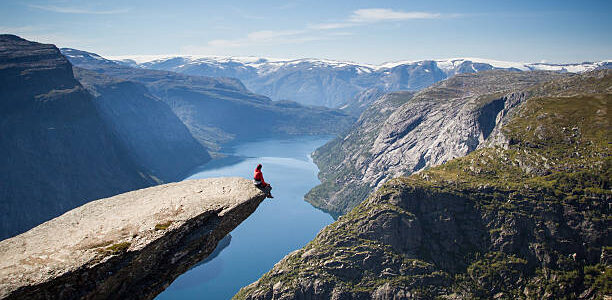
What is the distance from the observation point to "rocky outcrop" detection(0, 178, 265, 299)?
50.4 feet

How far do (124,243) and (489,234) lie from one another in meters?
108

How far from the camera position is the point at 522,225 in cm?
10062

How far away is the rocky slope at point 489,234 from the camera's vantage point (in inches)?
3627

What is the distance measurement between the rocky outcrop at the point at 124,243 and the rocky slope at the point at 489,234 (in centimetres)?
8200

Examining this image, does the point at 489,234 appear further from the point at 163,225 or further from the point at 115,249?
the point at 115,249

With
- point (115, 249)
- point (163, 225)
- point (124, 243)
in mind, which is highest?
point (163, 225)

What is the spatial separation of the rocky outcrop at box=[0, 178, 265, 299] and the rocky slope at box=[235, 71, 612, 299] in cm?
8200

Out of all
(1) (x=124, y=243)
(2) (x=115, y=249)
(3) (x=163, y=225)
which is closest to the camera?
(2) (x=115, y=249)

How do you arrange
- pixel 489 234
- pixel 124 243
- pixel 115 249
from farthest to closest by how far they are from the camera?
pixel 489 234
pixel 124 243
pixel 115 249

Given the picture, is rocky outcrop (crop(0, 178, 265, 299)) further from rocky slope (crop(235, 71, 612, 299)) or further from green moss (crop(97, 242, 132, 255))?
rocky slope (crop(235, 71, 612, 299))

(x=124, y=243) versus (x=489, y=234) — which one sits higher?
(x=124, y=243)

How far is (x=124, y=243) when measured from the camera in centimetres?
1738

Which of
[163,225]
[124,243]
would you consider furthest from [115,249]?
[163,225]

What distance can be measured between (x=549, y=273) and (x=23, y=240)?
110600mm
